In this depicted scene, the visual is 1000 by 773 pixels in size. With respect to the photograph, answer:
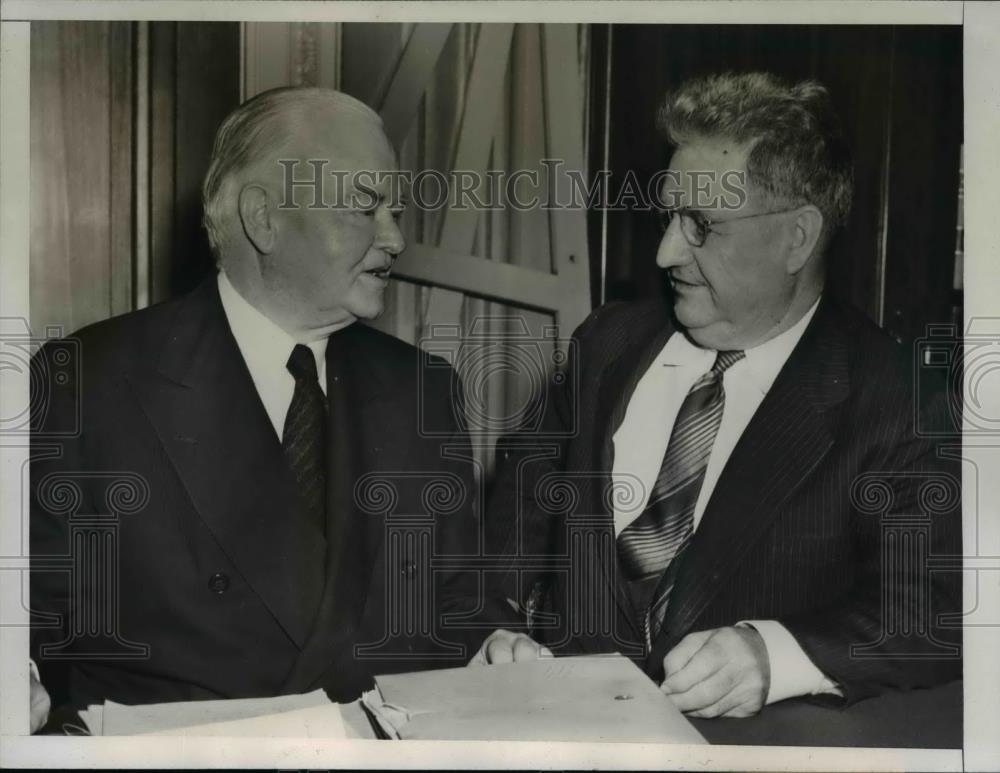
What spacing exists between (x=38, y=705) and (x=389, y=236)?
115cm

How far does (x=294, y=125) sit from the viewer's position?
2.16 meters

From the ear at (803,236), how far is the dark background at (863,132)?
44 mm

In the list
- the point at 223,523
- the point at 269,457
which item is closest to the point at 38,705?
the point at 223,523

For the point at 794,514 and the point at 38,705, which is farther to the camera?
the point at 38,705

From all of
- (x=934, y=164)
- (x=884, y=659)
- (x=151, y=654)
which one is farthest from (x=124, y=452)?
(x=934, y=164)

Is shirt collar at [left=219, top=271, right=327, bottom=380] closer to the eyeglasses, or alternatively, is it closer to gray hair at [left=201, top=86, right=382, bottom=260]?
gray hair at [left=201, top=86, right=382, bottom=260]

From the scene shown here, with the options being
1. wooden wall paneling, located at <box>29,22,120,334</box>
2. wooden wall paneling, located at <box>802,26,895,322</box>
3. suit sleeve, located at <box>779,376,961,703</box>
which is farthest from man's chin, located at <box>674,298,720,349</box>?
wooden wall paneling, located at <box>29,22,120,334</box>

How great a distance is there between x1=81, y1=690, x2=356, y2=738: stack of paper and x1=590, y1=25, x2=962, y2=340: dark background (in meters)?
0.97

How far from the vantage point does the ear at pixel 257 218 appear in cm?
216

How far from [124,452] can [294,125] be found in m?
0.70

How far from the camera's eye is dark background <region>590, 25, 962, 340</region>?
2.17 meters

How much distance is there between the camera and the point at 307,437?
219 centimetres

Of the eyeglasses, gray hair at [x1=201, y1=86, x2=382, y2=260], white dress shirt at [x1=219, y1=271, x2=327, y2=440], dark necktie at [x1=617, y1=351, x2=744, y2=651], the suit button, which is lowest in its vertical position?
the suit button

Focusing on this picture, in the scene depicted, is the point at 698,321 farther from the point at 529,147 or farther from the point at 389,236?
the point at 389,236
